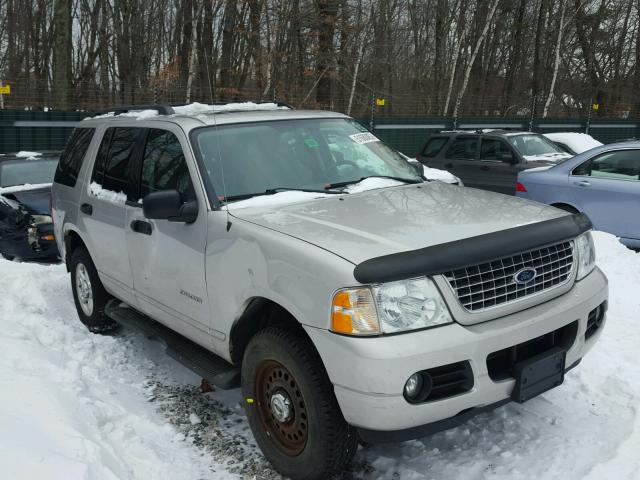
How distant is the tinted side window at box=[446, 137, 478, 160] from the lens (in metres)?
12.4

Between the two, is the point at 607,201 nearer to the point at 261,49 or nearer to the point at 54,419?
the point at 54,419

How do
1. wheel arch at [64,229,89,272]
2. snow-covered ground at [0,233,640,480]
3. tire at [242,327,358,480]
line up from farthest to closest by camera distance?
1. wheel arch at [64,229,89,272]
2. snow-covered ground at [0,233,640,480]
3. tire at [242,327,358,480]

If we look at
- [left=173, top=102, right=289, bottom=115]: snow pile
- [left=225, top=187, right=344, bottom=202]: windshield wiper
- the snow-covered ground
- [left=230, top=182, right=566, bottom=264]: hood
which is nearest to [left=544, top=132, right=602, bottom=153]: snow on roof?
the snow-covered ground

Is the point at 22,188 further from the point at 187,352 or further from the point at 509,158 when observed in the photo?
the point at 509,158

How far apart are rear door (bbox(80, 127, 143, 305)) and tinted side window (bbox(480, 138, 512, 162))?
331 inches

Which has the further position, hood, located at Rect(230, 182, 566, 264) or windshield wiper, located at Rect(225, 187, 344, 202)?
windshield wiper, located at Rect(225, 187, 344, 202)

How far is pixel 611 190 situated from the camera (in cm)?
779

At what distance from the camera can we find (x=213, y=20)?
25.5 m

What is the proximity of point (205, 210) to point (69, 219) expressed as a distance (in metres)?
2.47

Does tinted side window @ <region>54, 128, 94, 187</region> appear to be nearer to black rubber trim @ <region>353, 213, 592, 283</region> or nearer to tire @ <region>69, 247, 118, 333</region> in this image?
tire @ <region>69, 247, 118, 333</region>

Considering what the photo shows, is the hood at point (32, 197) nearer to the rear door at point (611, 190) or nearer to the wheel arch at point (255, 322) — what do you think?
the wheel arch at point (255, 322)

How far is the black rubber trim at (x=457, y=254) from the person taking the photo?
2.72 meters

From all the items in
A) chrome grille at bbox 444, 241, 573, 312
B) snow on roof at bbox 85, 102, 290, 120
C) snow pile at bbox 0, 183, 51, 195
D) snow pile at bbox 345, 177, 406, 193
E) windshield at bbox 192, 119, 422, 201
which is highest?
snow on roof at bbox 85, 102, 290, 120

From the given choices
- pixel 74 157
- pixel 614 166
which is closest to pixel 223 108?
pixel 74 157
